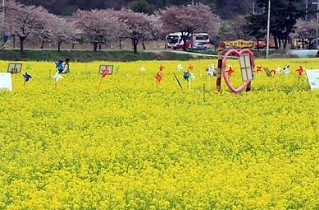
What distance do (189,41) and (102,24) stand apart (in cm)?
1267

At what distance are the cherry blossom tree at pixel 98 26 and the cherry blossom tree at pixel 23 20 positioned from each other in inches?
178

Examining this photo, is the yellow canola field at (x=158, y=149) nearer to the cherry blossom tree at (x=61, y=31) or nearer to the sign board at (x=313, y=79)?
the sign board at (x=313, y=79)

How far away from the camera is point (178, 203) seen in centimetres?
978

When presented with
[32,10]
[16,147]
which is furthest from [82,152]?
[32,10]

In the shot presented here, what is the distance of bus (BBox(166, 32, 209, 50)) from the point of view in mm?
72250

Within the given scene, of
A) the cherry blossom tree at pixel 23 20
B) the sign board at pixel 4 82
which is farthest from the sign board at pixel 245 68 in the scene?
the cherry blossom tree at pixel 23 20

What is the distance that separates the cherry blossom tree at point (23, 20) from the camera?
57.8 m

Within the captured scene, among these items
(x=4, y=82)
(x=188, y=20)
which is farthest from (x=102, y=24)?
(x=4, y=82)

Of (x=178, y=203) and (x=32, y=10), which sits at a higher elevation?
(x=32, y=10)

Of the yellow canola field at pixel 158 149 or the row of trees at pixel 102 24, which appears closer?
the yellow canola field at pixel 158 149

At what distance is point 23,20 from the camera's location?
2314 inches

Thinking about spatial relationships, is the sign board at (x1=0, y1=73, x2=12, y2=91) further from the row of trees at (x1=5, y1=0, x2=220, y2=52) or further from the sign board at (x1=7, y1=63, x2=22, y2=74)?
the row of trees at (x1=5, y1=0, x2=220, y2=52)

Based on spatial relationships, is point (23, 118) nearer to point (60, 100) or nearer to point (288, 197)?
point (60, 100)

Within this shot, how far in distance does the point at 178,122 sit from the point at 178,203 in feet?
24.5
